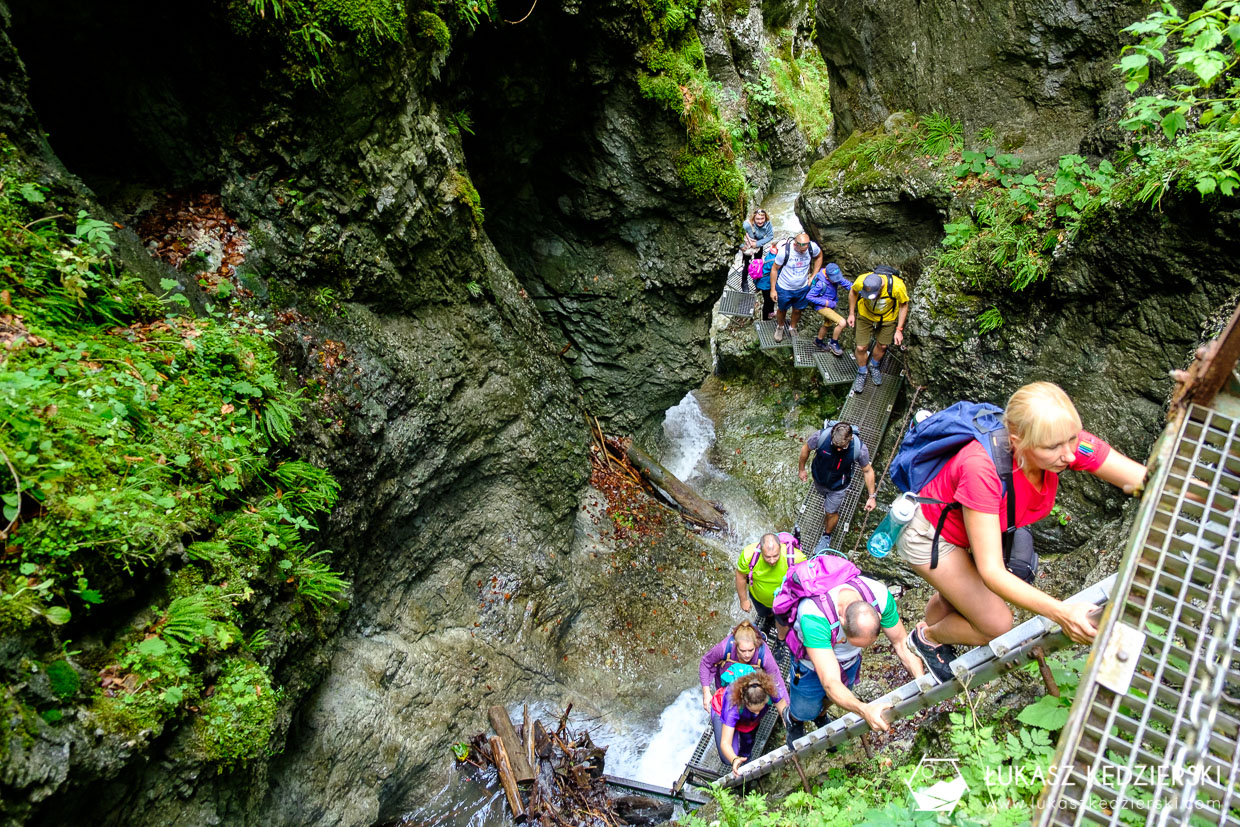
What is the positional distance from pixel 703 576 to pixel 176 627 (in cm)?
746

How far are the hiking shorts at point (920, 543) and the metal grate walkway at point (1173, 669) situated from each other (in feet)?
3.44

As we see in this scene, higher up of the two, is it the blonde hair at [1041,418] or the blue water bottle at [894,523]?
the blonde hair at [1041,418]

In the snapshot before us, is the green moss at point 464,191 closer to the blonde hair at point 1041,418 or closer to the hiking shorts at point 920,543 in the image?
the hiking shorts at point 920,543

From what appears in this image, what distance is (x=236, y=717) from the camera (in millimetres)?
3764

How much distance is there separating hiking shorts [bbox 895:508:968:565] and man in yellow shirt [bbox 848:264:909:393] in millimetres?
5731

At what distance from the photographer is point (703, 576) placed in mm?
9820

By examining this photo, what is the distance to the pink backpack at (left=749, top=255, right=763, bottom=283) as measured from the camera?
12375 millimetres

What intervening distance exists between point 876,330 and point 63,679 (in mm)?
9450

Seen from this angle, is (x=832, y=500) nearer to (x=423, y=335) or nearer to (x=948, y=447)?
(x=948, y=447)

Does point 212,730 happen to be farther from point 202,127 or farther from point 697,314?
point 697,314

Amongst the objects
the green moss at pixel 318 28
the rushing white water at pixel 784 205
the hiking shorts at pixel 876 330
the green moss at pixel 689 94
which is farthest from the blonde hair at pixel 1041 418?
Result: the rushing white water at pixel 784 205

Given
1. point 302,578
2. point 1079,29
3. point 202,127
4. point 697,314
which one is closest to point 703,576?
point 697,314

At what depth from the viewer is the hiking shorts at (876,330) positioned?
30.1 feet

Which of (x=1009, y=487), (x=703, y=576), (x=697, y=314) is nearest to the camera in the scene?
(x=1009, y=487)
